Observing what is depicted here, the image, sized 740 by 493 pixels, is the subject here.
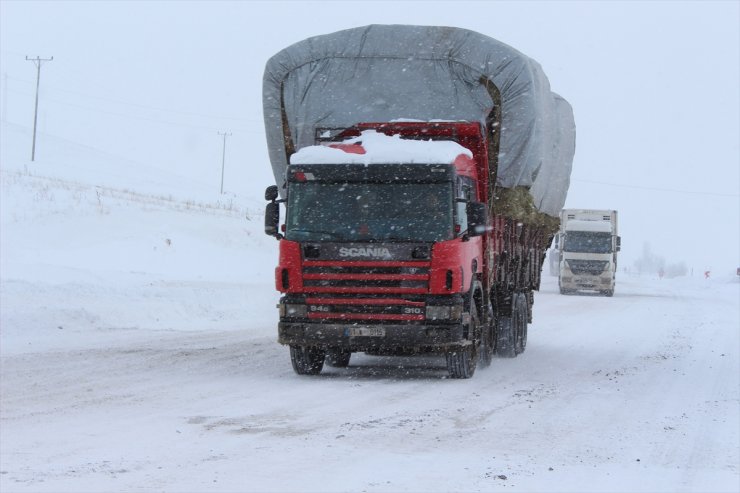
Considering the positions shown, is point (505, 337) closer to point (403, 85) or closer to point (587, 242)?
point (403, 85)

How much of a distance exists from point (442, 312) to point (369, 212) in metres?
1.45

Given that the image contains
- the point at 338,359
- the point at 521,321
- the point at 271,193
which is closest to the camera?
the point at 271,193

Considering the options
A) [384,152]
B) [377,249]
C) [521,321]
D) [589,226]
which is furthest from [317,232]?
[589,226]

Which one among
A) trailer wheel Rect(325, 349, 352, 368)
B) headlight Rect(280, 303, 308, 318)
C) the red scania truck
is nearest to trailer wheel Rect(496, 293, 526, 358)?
the red scania truck

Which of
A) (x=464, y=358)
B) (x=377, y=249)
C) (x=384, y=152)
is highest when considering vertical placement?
(x=384, y=152)

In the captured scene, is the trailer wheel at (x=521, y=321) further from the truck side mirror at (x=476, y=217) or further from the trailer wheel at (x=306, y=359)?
the truck side mirror at (x=476, y=217)

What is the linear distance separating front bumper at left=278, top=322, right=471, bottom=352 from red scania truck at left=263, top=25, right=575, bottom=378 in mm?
15

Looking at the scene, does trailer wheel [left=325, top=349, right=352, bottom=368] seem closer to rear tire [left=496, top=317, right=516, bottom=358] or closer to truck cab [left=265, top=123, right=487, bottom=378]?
truck cab [left=265, top=123, right=487, bottom=378]

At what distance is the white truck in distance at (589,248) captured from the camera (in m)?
45.4

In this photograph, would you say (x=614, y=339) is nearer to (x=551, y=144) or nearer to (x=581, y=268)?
(x=551, y=144)

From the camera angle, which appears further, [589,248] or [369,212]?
[589,248]

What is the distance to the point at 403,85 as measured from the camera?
47.5 ft

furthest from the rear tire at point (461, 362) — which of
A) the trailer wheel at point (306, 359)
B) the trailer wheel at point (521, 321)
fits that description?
the trailer wheel at point (521, 321)

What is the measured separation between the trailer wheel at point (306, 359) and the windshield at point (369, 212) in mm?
1533
